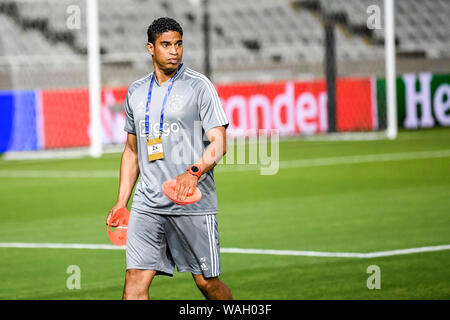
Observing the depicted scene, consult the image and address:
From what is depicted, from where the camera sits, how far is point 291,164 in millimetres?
19406

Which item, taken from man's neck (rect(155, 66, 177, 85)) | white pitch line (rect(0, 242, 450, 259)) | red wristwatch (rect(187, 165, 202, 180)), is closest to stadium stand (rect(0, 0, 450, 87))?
white pitch line (rect(0, 242, 450, 259))

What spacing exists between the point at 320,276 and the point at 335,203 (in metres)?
4.90

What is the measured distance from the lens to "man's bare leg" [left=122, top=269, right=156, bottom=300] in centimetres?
600

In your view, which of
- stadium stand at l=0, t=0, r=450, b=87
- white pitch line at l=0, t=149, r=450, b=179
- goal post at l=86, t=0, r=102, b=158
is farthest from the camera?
stadium stand at l=0, t=0, r=450, b=87

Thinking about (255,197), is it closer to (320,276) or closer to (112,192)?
(112,192)

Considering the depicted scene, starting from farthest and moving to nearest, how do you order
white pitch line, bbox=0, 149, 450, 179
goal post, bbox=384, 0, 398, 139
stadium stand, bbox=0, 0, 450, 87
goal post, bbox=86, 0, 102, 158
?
stadium stand, bbox=0, 0, 450, 87
goal post, bbox=384, 0, 398, 139
goal post, bbox=86, 0, 102, 158
white pitch line, bbox=0, 149, 450, 179

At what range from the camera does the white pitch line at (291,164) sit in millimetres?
18391

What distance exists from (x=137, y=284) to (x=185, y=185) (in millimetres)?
792

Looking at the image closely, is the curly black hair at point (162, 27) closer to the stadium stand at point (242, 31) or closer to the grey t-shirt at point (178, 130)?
the grey t-shirt at point (178, 130)

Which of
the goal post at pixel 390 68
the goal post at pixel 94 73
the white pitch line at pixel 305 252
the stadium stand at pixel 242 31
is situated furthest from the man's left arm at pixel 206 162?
the stadium stand at pixel 242 31

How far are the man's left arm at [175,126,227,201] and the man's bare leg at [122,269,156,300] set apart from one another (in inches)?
26.8

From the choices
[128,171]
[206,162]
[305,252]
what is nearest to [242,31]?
[305,252]

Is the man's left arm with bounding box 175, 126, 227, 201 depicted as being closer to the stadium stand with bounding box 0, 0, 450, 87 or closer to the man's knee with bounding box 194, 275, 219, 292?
the man's knee with bounding box 194, 275, 219, 292

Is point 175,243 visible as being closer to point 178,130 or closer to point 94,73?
point 178,130
